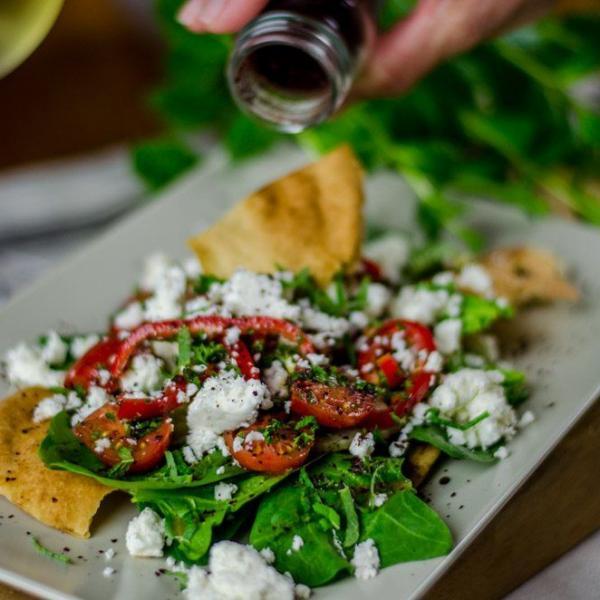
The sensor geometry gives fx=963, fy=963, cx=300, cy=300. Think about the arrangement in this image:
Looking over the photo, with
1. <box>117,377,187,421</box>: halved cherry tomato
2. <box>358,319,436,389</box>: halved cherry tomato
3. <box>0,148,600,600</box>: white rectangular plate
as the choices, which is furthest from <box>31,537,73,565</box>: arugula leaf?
<box>358,319,436,389</box>: halved cherry tomato

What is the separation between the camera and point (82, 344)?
195cm

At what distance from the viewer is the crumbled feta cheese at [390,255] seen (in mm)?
2160

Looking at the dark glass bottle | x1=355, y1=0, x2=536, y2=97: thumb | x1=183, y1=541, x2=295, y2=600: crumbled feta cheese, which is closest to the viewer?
x1=183, y1=541, x2=295, y2=600: crumbled feta cheese

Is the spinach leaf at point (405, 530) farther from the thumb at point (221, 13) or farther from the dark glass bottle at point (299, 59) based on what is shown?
the thumb at point (221, 13)

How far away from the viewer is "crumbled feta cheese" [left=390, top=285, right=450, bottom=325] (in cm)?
192

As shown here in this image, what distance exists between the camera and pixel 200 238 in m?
2.10

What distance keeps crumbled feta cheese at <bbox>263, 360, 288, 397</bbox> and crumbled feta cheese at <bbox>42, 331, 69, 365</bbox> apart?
474 mm

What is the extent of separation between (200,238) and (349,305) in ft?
1.28

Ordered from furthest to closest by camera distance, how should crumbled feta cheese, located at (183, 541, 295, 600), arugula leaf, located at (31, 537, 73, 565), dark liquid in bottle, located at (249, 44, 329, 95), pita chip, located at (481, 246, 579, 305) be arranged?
pita chip, located at (481, 246, 579, 305), dark liquid in bottle, located at (249, 44, 329, 95), arugula leaf, located at (31, 537, 73, 565), crumbled feta cheese, located at (183, 541, 295, 600)

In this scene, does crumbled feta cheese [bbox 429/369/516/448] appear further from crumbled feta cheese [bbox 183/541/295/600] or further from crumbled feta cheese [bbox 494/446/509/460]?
crumbled feta cheese [bbox 183/541/295/600]

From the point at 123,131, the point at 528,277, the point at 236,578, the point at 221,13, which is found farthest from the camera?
the point at 123,131

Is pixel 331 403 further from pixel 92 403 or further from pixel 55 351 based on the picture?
pixel 55 351

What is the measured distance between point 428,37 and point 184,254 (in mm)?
801

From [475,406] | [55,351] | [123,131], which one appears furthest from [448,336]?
[123,131]
